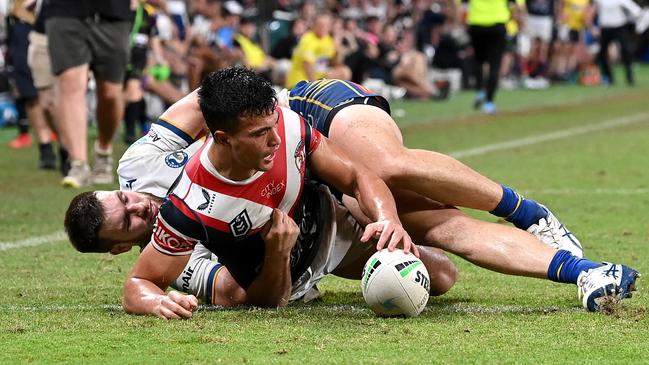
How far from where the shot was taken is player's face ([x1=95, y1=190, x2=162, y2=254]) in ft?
18.3

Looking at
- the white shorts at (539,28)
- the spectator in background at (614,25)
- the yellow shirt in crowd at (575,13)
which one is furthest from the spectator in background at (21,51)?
the yellow shirt in crowd at (575,13)

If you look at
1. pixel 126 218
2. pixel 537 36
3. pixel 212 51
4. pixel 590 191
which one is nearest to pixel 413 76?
pixel 212 51

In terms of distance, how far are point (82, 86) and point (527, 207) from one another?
5.14 m

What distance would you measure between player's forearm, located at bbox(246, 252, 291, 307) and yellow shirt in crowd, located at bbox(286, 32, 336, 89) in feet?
43.0

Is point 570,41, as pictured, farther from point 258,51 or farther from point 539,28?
point 258,51

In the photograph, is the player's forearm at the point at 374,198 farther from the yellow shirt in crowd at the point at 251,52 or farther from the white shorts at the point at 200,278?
the yellow shirt in crowd at the point at 251,52

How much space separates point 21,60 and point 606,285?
28.7 feet

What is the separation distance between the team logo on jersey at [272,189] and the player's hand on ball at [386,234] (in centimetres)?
A: 41

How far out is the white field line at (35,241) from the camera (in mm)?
7742

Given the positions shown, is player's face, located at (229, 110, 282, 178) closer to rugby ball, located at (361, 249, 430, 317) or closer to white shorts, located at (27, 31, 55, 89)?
rugby ball, located at (361, 249, 430, 317)

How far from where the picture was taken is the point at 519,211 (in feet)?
19.8

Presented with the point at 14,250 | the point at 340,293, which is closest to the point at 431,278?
the point at 340,293

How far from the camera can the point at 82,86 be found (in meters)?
10.2

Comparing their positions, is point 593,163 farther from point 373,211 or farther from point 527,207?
point 373,211
